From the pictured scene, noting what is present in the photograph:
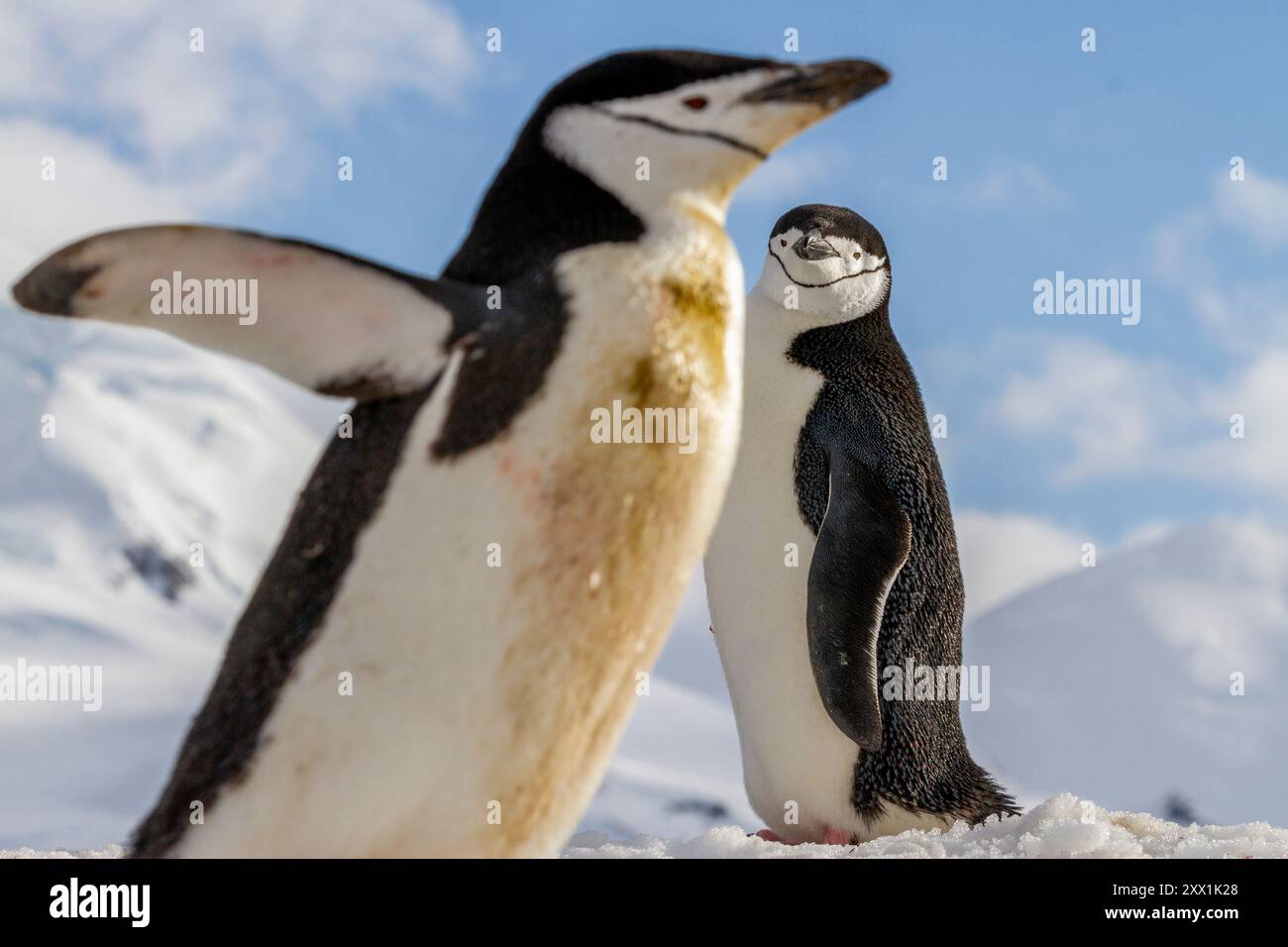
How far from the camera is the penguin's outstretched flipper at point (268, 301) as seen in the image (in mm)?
1929

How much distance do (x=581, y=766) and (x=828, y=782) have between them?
84.1 inches

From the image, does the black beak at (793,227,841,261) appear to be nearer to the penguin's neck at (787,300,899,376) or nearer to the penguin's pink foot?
the penguin's neck at (787,300,899,376)

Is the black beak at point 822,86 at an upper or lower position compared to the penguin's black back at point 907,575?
upper

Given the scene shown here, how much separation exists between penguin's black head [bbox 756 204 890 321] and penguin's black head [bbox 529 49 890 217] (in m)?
2.24

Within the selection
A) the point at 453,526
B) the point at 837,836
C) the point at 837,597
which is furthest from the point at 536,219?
the point at 837,836

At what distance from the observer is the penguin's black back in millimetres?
4066

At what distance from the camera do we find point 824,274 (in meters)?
4.43

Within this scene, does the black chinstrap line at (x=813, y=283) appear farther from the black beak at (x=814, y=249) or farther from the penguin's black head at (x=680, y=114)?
the penguin's black head at (x=680, y=114)

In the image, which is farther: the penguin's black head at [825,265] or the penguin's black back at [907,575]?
the penguin's black head at [825,265]
